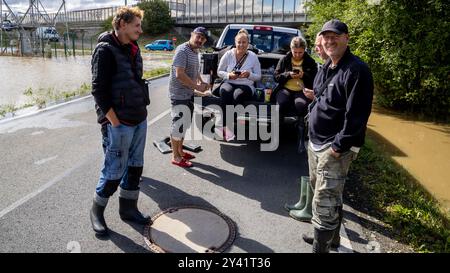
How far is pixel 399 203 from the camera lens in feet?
14.5

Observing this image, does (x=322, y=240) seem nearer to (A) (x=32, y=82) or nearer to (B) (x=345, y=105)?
(B) (x=345, y=105)

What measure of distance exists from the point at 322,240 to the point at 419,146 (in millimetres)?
5764

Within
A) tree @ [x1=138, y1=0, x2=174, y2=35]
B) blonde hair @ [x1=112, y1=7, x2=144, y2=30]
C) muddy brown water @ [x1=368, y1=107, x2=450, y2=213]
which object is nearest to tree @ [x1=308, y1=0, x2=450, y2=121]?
muddy brown water @ [x1=368, y1=107, x2=450, y2=213]

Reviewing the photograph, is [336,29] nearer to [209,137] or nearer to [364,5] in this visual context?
[209,137]

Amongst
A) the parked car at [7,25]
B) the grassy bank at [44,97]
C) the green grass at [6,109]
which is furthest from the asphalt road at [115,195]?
the parked car at [7,25]

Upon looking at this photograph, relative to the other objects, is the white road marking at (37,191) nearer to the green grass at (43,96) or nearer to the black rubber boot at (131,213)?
the black rubber boot at (131,213)

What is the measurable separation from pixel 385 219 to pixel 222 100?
2.78 metres

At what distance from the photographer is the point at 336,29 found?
2738 millimetres

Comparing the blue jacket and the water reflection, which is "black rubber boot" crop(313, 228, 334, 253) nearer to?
the blue jacket

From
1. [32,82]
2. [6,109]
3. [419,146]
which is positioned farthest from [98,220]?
[32,82]

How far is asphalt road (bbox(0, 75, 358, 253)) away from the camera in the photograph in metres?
3.36

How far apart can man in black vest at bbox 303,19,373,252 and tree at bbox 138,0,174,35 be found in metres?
68.6

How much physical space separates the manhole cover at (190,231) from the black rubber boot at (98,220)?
0.41 m
